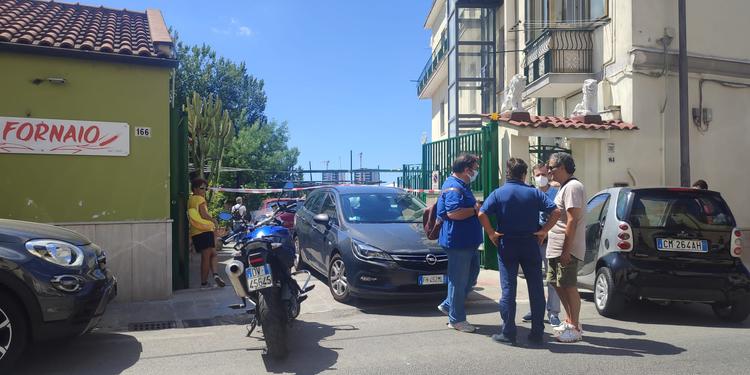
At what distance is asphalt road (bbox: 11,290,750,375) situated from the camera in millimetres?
4492

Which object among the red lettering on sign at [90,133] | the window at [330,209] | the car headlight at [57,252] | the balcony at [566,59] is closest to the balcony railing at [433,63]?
the balcony at [566,59]

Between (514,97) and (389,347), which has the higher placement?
(514,97)

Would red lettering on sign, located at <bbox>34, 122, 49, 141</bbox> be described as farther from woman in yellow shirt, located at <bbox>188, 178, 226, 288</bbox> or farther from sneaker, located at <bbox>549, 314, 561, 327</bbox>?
sneaker, located at <bbox>549, 314, 561, 327</bbox>

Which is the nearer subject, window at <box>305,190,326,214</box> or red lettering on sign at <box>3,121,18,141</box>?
red lettering on sign at <box>3,121,18,141</box>

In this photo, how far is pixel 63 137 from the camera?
22.6 feet

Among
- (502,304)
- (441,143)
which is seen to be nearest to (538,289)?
(502,304)

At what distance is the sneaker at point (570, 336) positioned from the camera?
5.21 m

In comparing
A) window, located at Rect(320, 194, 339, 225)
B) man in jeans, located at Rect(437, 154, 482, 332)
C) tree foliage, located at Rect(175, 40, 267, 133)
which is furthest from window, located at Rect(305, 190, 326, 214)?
tree foliage, located at Rect(175, 40, 267, 133)

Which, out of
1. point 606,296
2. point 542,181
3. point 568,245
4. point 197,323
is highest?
point 542,181

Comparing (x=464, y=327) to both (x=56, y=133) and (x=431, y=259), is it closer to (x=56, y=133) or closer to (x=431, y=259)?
(x=431, y=259)

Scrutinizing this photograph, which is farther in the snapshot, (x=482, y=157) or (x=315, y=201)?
(x=482, y=157)

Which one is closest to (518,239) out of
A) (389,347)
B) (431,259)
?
(389,347)

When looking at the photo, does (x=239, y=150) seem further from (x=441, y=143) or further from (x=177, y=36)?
(x=441, y=143)

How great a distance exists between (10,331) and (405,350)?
10.5 feet
